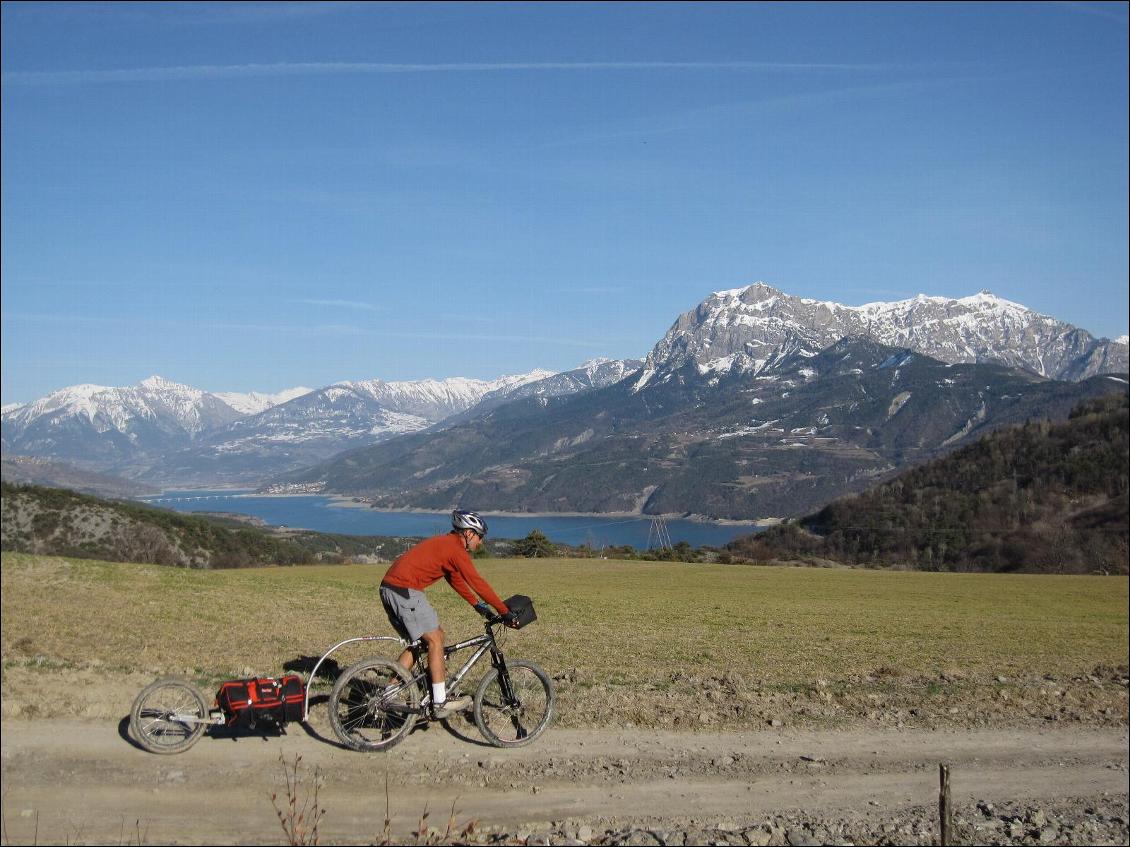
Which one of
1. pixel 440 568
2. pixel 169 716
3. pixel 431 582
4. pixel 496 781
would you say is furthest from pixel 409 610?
pixel 169 716

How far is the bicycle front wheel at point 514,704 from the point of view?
10531mm

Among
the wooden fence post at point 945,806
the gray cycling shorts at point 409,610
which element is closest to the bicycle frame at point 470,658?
the gray cycling shorts at point 409,610

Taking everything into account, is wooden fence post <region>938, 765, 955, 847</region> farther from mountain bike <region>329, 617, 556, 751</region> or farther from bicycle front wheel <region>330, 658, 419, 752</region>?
bicycle front wheel <region>330, 658, 419, 752</region>

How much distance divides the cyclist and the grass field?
3.61 m

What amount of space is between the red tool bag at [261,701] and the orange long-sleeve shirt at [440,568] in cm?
165

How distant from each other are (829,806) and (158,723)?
7752mm

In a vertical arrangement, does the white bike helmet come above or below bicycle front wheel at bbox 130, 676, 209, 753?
above

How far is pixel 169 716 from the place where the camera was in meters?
9.35

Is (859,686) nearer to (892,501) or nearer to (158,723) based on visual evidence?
(158,723)

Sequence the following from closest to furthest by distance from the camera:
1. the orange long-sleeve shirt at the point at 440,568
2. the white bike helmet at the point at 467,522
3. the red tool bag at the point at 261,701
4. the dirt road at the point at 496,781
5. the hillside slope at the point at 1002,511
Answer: the dirt road at the point at 496,781 → the red tool bag at the point at 261,701 → the orange long-sleeve shirt at the point at 440,568 → the white bike helmet at the point at 467,522 → the hillside slope at the point at 1002,511

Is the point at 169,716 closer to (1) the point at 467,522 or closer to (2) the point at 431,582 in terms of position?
(2) the point at 431,582

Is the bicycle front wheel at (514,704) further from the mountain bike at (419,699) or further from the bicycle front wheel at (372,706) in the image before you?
the bicycle front wheel at (372,706)

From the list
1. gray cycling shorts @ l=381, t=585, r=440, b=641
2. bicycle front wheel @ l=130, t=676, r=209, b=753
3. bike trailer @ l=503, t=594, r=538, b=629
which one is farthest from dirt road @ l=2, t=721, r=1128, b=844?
bike trailer @ l=503, t=594, r=538, b=629

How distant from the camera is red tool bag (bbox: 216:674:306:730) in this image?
954cm
